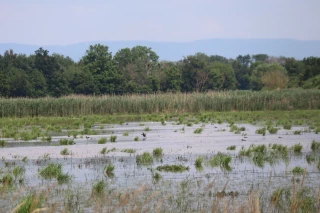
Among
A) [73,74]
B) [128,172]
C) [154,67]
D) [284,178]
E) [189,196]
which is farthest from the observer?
[154,67]

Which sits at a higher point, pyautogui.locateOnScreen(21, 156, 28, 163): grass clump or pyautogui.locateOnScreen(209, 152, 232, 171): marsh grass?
pyautogui.locateOnScreen(209, 152, 232, 171): marsh grass

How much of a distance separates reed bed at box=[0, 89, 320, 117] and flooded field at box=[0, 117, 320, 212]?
2196 cm

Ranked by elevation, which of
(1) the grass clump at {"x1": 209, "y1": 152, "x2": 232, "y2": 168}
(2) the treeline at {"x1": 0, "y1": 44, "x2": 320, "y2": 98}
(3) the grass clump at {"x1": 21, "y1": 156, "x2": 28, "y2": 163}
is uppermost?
(2) the treeline at {"x1": 0, "y1": 44, "x2": 320, "y2": 98}

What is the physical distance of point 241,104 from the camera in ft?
173

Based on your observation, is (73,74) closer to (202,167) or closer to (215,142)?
(215,142)

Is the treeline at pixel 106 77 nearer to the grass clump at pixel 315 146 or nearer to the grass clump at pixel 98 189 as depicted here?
the grass clump at pixel 315 146

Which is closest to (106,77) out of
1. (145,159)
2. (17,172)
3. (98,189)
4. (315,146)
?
(315,146)

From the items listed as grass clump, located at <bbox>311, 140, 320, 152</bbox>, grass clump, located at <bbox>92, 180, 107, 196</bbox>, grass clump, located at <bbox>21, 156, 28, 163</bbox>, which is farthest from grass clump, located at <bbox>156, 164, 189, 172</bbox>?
grass clump, located at <bbox>311, 140, 320, 152</bbox>

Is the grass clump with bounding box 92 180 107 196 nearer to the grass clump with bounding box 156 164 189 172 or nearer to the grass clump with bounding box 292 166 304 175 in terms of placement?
the grass clump with bounding box 156 164 189 172

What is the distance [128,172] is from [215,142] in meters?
9.39

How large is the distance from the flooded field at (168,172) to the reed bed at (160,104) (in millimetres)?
21957

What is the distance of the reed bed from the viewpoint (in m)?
50.4

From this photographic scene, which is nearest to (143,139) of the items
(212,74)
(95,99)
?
(95,99)

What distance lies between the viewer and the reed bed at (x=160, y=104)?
5044cm
